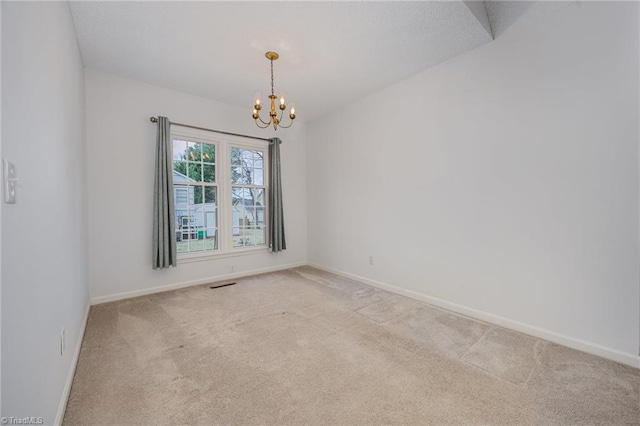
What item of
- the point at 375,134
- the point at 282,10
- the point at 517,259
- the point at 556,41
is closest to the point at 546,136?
the point at 556,41

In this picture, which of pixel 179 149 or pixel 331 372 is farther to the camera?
pixel 179 149

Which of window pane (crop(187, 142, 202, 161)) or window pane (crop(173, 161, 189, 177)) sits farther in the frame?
window pane (crop(187, 142, 202, 161))

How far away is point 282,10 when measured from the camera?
2281 mm

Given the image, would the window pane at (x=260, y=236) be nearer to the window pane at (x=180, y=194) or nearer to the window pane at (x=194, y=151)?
the window pane at (x=180, y=194)

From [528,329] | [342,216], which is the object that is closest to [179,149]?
[342,216]

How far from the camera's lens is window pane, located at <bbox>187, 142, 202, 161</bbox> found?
4.05 meters

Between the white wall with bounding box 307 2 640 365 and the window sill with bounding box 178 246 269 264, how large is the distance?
6.79 feet

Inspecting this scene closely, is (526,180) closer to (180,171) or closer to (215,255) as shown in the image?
(215,255)

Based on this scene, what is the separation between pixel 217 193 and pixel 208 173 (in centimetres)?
33

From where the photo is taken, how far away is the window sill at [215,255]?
3.94 metres

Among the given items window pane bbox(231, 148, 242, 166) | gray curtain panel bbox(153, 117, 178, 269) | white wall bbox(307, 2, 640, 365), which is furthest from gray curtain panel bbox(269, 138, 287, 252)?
white wall bbox(307, 2, 640, 365)

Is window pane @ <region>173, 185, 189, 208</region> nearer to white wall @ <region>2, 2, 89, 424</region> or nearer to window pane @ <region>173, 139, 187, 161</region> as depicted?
window pane @ <region>173, 139, 187, 161</region>

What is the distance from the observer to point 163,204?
3.60 meters

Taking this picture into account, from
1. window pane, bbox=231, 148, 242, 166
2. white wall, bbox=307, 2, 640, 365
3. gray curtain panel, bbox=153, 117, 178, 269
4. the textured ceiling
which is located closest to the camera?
white wall, bbox=307, 2, 640, 365
